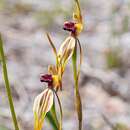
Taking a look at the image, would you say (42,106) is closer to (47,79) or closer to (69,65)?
(47,79)

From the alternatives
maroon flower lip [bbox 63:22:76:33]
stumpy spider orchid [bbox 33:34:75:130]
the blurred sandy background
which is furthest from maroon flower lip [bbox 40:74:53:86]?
the blurred sandy background

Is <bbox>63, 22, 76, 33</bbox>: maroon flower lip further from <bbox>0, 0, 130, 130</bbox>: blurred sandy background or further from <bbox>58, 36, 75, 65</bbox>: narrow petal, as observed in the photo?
<bbox>0, 0, 130, 130</bbox>: blurred sandy background

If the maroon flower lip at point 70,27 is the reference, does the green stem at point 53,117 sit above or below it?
below

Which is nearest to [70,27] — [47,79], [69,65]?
[47,79]

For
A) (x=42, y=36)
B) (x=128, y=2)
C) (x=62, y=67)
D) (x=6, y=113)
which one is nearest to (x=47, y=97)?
(x=62, y=67)

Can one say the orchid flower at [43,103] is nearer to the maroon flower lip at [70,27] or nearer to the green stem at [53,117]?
the green stem at [53,117]

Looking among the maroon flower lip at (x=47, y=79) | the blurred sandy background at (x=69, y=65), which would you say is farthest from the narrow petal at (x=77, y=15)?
the blurred sandy background at (x=69, y=65)

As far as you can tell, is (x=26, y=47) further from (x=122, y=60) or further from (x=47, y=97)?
(x=47, y=97)
